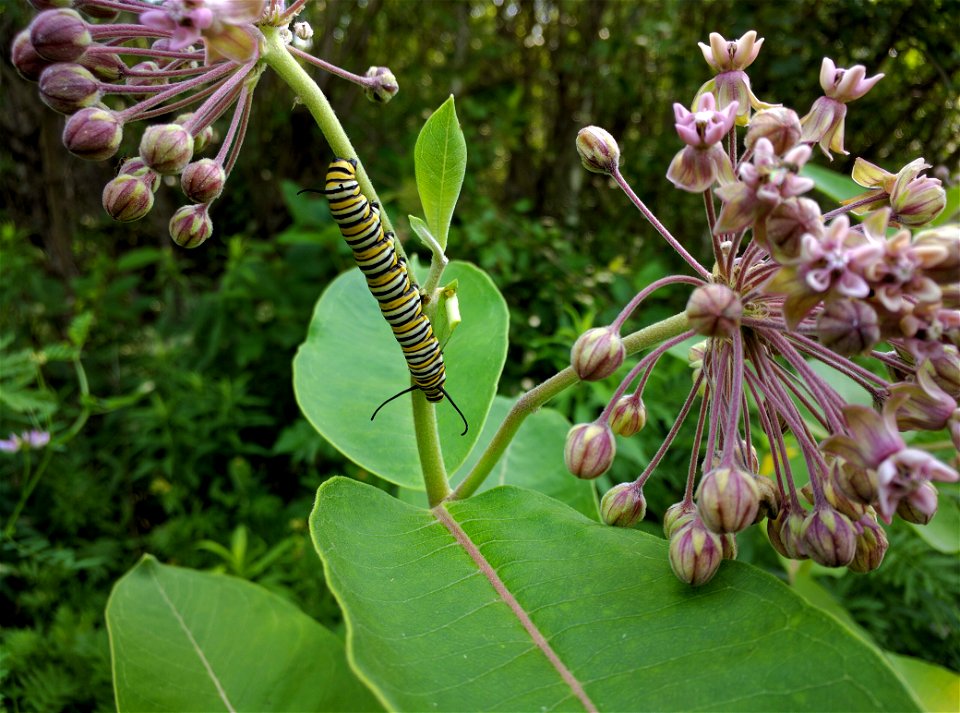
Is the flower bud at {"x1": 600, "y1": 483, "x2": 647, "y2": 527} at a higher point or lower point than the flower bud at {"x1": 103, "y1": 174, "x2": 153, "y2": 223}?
lower

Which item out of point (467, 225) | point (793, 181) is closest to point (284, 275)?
point (467, 225)

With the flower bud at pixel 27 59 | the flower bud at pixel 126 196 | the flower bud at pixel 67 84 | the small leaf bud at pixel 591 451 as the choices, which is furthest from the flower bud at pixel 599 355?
the flower bud at pixel 27 59

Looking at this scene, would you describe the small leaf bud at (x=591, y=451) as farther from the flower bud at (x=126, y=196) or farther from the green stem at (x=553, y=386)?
the flower bud at (x=126, y=196)

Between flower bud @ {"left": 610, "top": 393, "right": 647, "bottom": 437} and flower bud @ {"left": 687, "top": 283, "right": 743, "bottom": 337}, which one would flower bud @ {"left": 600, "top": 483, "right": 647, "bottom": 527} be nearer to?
flower bud @ {"left": 610, "top": 393, "right": 647, "bottom": 437}

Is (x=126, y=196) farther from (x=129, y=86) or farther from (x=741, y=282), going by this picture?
(x=741, y=282)

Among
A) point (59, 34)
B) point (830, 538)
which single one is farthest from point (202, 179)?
point (830, 538)

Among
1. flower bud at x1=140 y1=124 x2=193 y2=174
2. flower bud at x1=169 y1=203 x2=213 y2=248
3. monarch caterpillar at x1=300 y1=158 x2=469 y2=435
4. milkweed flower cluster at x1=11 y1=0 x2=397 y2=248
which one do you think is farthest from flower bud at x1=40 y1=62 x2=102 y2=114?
monarch caterpillar at x1=300 y1=158 x2=469 y2=435

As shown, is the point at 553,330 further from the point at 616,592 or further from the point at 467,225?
the point at 616,592
